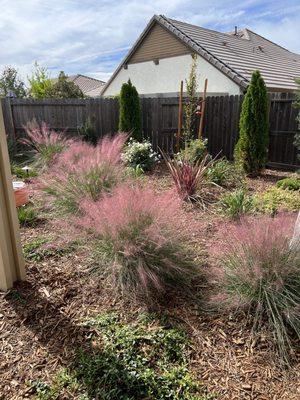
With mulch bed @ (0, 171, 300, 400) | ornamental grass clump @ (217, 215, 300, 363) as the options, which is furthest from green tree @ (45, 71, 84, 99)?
ornamental grass clump @ (217, 215, 300, 363)

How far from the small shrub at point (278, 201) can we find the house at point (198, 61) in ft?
20.5

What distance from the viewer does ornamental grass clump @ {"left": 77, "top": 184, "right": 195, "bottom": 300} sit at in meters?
2.29

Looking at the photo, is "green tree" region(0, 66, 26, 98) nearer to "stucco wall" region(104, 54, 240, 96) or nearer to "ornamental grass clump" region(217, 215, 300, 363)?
"stucco wall" region(104, 54, 240, 96)

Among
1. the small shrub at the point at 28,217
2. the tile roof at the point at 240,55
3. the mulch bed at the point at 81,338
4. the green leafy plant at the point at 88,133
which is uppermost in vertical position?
the tile roof at the point at 240,55

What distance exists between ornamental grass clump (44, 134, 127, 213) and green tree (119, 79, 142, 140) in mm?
3789

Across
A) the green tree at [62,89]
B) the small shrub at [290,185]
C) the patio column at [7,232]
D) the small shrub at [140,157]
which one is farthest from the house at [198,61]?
the patio column at [7,232]

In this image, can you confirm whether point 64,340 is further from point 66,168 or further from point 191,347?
point 66,168

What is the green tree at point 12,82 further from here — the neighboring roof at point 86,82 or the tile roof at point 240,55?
the tile roof at point 240,55

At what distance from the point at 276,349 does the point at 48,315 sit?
149 cm

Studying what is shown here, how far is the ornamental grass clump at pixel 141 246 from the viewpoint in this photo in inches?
90.4

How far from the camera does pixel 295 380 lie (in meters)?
1.67

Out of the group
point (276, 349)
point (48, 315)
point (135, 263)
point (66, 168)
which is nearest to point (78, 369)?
point (48, 315)

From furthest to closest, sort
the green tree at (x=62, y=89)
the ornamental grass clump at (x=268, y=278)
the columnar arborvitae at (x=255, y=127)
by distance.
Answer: the green tree at (x=62, y=89) → the columnar arborvitae at (x=255, y=127) → the ornamental grass clump at (x=268, y=278)

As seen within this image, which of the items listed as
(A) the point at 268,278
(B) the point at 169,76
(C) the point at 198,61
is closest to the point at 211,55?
(C) the point at 198,61
